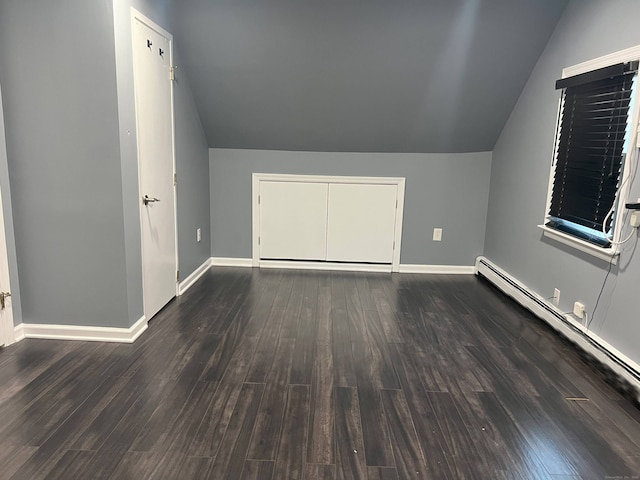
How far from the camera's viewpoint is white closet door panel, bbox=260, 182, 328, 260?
443 cm

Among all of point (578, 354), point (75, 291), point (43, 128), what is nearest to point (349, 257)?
point (578, 354)

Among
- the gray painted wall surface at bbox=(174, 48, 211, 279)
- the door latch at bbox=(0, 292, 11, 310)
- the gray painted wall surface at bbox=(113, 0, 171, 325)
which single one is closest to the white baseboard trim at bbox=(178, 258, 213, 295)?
the gray painted wall surface at bbox=(174, 48, 211, 279)

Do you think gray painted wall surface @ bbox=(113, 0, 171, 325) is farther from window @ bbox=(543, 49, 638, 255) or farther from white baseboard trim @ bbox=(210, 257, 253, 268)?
window @ bbox=(543, 49, 638, 255)

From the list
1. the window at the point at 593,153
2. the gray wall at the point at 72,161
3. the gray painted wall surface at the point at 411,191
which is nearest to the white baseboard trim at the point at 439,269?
the gray painted wall surface at the point at 411,191

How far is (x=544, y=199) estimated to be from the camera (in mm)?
3361

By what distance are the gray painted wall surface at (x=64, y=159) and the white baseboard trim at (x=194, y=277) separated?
0.98 metres

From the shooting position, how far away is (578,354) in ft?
9.05

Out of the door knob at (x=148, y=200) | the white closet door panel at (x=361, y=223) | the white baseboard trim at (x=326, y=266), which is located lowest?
the white baseboard trim at (x=326, y=266)

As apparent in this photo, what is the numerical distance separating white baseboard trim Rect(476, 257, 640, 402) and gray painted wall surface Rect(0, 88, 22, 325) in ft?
11.3

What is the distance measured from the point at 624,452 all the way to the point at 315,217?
3.12m

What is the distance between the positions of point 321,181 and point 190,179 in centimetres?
125

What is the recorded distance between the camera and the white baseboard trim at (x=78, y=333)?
2.76 meters

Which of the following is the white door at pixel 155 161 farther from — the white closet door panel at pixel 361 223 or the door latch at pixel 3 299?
the white closet door panel at pixel 361 223

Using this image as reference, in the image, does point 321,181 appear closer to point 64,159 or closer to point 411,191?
point 411,191
